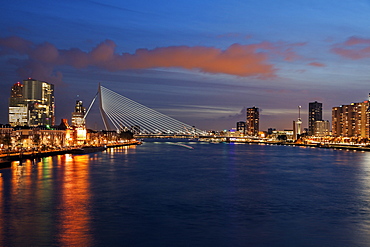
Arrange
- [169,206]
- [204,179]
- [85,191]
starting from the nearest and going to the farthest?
[169,206] < [85,191] < [204,179]

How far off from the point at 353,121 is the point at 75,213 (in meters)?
129

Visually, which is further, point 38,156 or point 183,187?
point 38,156

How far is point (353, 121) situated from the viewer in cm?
13012

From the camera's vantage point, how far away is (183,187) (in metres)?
22.3

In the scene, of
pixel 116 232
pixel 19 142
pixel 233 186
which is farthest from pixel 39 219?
pixel 19 142

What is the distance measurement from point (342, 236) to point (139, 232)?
6224mm

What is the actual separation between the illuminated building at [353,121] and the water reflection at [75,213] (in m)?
110

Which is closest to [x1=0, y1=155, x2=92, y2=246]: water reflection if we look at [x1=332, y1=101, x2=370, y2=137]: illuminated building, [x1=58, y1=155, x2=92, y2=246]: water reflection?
[x1=58, y1=155, x2=92, y2=246]: water reflection

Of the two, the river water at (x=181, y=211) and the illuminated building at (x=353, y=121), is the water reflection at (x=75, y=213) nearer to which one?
the river water at (x=181, y=211)

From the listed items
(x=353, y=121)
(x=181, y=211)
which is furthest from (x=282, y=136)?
(x=181, y=211)

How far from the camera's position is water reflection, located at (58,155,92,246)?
11578 millimetres

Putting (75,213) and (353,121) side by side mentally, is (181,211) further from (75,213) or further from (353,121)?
(353,121)

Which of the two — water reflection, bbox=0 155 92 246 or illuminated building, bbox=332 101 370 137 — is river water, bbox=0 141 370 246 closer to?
water reflection, bbox=0 155 92 246

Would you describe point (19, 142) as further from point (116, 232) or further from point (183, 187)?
point (116, 232)
